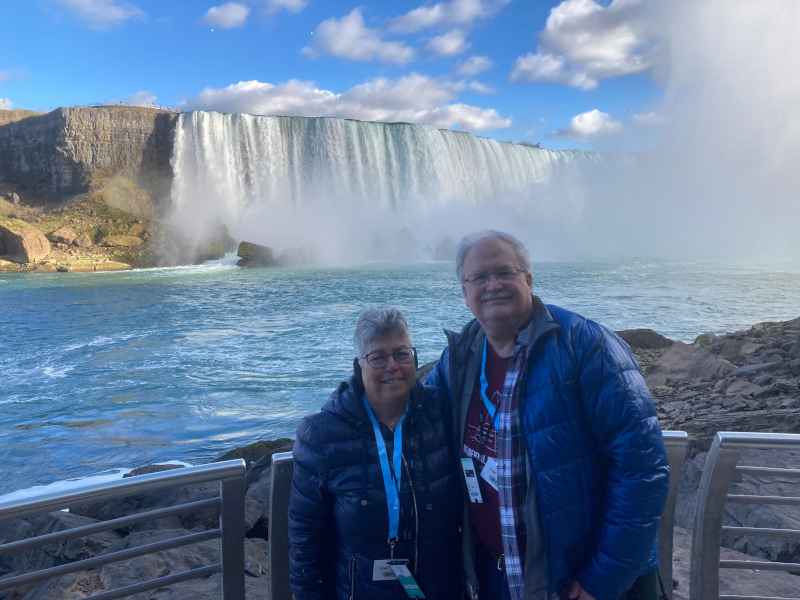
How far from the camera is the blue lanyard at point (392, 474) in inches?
74.2

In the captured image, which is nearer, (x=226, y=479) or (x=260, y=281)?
(x=226, y=479)

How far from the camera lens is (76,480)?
701 centimetres

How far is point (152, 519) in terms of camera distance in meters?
1.82

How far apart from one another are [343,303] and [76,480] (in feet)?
48.1

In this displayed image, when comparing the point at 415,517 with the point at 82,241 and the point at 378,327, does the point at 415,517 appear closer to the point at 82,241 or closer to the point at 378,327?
the point at 378,327

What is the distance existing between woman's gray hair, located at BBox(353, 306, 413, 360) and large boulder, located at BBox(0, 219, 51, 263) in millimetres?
44444

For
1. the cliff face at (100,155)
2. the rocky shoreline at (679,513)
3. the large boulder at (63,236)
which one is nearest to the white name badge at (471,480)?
the rocky shoreline at (679,513)

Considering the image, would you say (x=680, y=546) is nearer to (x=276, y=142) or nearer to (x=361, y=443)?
(x=361, y=443)

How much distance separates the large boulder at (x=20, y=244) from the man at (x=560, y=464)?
4484 cm

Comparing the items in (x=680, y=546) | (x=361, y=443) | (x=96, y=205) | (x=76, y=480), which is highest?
(x=96, y=205)

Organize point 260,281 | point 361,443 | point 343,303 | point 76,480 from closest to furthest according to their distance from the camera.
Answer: point 361,443 → point 76,480 → point 343,303 → point 260,281

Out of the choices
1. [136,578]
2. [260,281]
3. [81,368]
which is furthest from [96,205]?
[136,578]

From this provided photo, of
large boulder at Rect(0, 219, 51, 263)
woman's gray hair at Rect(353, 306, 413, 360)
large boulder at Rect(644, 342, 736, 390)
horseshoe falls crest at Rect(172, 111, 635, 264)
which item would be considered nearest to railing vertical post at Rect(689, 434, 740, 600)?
woman's gray hair at Rect(353, 306, 413, 360)

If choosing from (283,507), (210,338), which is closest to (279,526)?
(283,507)
